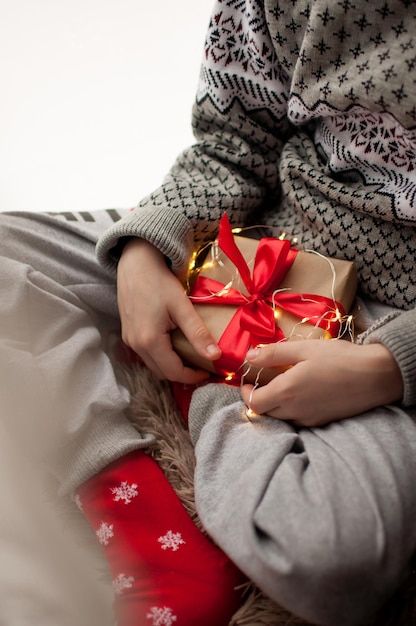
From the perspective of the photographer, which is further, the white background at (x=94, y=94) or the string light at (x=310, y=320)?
the white background at (x=94, y=94)

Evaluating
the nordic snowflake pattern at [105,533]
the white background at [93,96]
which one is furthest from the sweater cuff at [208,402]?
the white background at [93,96]

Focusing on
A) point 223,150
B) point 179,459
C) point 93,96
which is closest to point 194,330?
point 179,459

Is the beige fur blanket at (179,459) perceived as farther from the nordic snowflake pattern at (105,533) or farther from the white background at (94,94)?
the white background at (94,94)

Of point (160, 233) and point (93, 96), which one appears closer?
point (160, 233)

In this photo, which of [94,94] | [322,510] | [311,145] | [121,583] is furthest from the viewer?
[94,94]

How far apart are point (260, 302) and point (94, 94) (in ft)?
2.42

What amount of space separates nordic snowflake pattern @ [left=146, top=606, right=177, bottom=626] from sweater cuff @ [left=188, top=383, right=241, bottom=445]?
19cm

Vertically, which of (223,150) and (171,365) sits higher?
(223,150)

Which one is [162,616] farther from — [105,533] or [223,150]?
[223,150]

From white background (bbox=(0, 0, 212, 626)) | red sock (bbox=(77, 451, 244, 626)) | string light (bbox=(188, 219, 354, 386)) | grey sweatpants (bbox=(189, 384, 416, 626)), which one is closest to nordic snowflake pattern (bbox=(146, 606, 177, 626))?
red sock (bbox=(77, 451, 244, 626))

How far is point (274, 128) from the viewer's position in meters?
0.80

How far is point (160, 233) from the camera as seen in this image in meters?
0.71

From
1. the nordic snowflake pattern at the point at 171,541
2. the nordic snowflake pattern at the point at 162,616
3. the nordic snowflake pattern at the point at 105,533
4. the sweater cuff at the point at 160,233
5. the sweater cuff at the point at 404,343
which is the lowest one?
Result: the nordic snowflake pattern at the point at 162,616

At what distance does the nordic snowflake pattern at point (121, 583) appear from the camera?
611 mm
